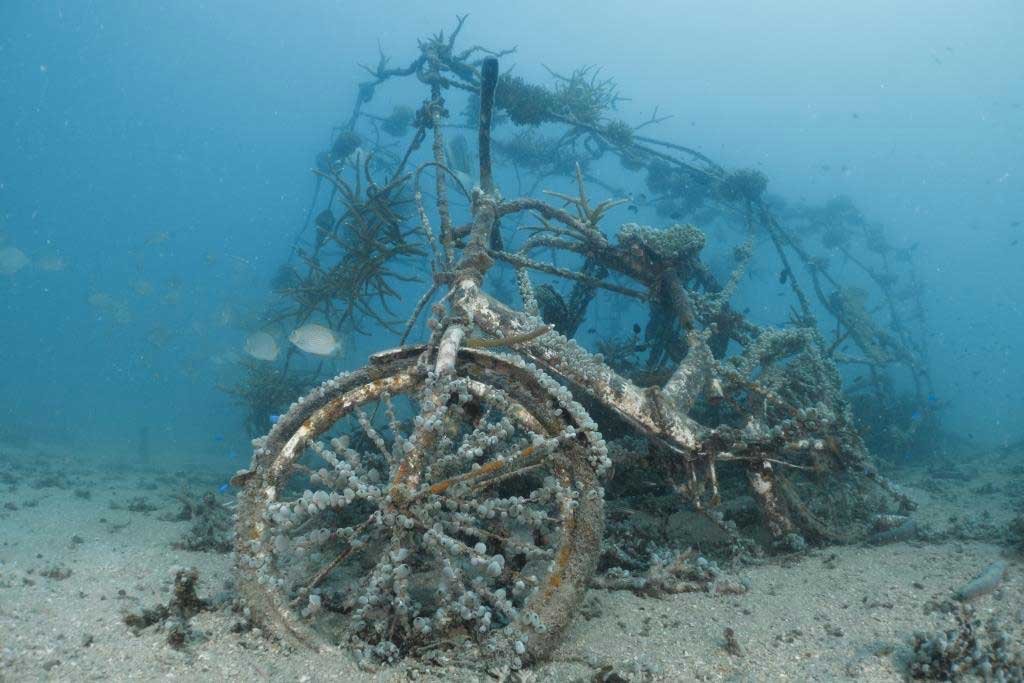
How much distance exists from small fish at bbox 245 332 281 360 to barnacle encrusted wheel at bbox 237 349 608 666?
12512 millimetres

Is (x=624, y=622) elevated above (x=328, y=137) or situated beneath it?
situated beneath

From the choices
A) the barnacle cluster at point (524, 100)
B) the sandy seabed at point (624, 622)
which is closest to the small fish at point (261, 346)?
the barnacle cluster at point (524, 100)

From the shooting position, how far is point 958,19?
475 ft

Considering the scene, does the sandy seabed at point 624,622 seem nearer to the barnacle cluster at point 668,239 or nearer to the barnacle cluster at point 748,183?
the barnacle cluster at point 668,239

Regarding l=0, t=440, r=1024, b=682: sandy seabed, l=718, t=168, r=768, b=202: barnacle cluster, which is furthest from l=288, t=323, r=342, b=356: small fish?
l=718, t=168, r=768, b=202: barnacle cluster

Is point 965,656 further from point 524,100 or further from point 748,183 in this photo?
point 524,100

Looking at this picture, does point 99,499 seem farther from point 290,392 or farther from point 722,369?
point 722,369

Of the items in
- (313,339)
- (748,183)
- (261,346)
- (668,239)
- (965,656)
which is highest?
(748,183)

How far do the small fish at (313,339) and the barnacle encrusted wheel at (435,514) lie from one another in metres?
7.82

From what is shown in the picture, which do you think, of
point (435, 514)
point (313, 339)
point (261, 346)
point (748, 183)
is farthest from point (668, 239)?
point (261, 346)

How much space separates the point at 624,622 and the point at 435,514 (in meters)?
1.39

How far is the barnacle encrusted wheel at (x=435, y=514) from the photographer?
7.55ft

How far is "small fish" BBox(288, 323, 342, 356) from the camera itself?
10.2 m

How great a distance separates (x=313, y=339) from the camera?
36.3 feet
